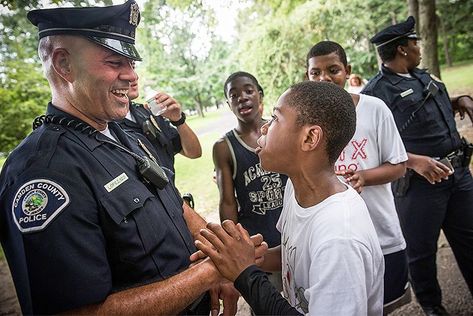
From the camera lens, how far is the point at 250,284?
125 centimetres

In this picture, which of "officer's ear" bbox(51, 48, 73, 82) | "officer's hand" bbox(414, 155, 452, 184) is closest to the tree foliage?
"officer's hand" bbox(414, 155, 452, 184)

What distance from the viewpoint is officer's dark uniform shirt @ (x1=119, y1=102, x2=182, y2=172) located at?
264cm

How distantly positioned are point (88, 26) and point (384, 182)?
2.00m

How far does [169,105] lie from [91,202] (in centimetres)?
156

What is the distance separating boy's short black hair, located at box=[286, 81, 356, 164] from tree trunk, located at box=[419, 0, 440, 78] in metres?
4.08

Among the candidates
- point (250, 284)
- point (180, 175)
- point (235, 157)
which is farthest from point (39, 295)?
point (180, 175)

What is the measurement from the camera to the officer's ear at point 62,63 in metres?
1.47

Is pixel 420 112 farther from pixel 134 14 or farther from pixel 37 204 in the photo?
pixel 37 204

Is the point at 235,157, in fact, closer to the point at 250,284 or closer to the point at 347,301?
the point at 250,284

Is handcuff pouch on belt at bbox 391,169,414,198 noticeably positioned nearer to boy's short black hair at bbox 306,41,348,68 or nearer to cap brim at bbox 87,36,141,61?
boy's short black hair at bbox 306,41,348,68

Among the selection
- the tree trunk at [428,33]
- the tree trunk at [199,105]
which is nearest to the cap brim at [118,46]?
the tree trunk at [428,33]

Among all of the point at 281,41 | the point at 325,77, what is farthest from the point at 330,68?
the point at 281,41

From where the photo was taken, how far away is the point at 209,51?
6.27 meters

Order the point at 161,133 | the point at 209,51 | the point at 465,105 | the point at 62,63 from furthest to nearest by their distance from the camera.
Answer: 1. the point at 209,51
2. the point at 465,105
3. the point at 161,133
4. the point at 62,63
